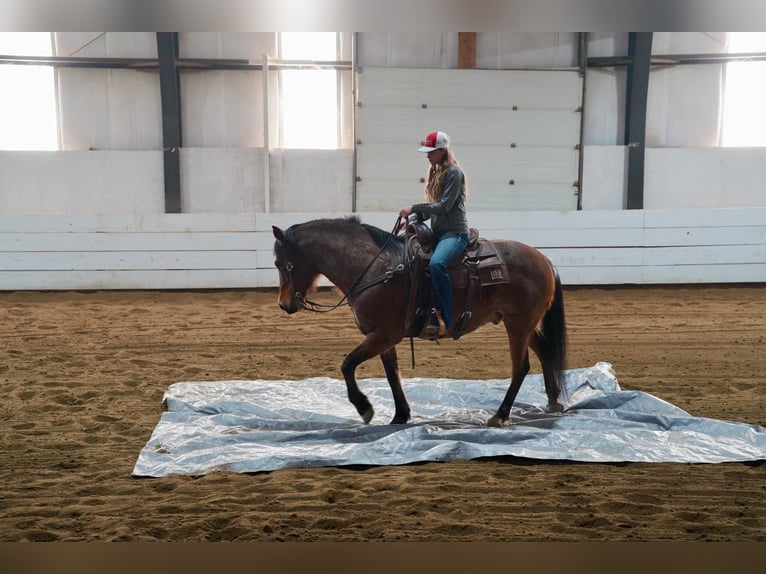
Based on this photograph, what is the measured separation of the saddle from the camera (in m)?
4.91

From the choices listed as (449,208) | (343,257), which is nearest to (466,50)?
(449,208)

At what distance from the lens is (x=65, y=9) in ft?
3.05

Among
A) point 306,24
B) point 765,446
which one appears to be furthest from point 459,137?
point 306,24

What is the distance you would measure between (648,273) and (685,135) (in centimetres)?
296

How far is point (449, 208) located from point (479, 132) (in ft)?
25.8

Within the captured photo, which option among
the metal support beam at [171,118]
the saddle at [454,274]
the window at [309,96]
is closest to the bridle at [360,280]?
the saddle at [454,274]

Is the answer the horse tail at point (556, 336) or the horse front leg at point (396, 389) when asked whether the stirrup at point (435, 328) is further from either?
the horse tail at point (556, 336)

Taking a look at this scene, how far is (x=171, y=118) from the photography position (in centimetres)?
1197

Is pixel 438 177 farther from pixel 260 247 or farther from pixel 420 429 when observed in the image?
pixel 260 247

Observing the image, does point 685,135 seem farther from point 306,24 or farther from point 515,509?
point 306,24

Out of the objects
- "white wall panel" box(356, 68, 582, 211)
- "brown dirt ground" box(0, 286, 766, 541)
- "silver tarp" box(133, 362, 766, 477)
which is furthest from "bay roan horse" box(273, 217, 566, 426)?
"white wall panel" box(356, 68, 582, 211)

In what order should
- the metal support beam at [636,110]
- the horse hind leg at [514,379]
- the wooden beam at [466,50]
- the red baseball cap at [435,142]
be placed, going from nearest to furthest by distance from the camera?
the red baseball cap at [435,142]
the horse hind leg at [514,379]
the metal support beam at [636,110]
the wooden beam at [466,50]

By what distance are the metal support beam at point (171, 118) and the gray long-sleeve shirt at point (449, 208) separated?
26.8 feet

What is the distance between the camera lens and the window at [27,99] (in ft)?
38.6
